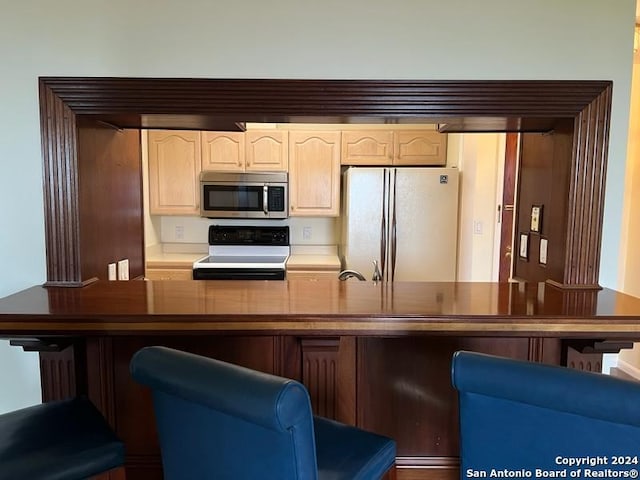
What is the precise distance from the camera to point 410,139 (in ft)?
12.2

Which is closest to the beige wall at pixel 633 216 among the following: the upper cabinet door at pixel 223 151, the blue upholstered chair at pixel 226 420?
the upper cabinet door at pixel 223 151

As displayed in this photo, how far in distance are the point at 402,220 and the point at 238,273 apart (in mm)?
1356

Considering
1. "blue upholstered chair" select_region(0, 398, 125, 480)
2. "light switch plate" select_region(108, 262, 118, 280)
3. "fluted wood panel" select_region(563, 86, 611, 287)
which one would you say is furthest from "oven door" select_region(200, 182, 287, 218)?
"blue upholstered chair" select_region(0, 398, 125, 480)

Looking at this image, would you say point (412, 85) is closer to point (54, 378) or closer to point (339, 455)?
point (339, 455)

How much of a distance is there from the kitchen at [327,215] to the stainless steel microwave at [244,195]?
4.3 inches

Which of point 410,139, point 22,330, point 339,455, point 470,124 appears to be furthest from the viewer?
point 410,139

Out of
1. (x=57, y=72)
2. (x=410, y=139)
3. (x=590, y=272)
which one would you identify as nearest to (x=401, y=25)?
(x=590, y=272)

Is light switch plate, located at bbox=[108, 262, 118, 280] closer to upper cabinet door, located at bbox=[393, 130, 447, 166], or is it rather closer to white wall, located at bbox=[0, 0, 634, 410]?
white wall, located at bbox=[0, 0, 634, 410]

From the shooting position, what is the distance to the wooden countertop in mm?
1342

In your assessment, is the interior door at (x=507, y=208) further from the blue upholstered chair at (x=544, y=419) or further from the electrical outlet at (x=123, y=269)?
the electrical outlet at (x=123, y=269)

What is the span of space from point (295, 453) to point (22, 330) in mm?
1033

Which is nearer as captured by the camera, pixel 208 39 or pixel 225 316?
pixel 225 316

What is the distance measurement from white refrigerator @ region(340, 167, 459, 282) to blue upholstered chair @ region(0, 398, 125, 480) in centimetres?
238

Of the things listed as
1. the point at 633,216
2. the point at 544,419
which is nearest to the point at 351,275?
the point at 544,419
